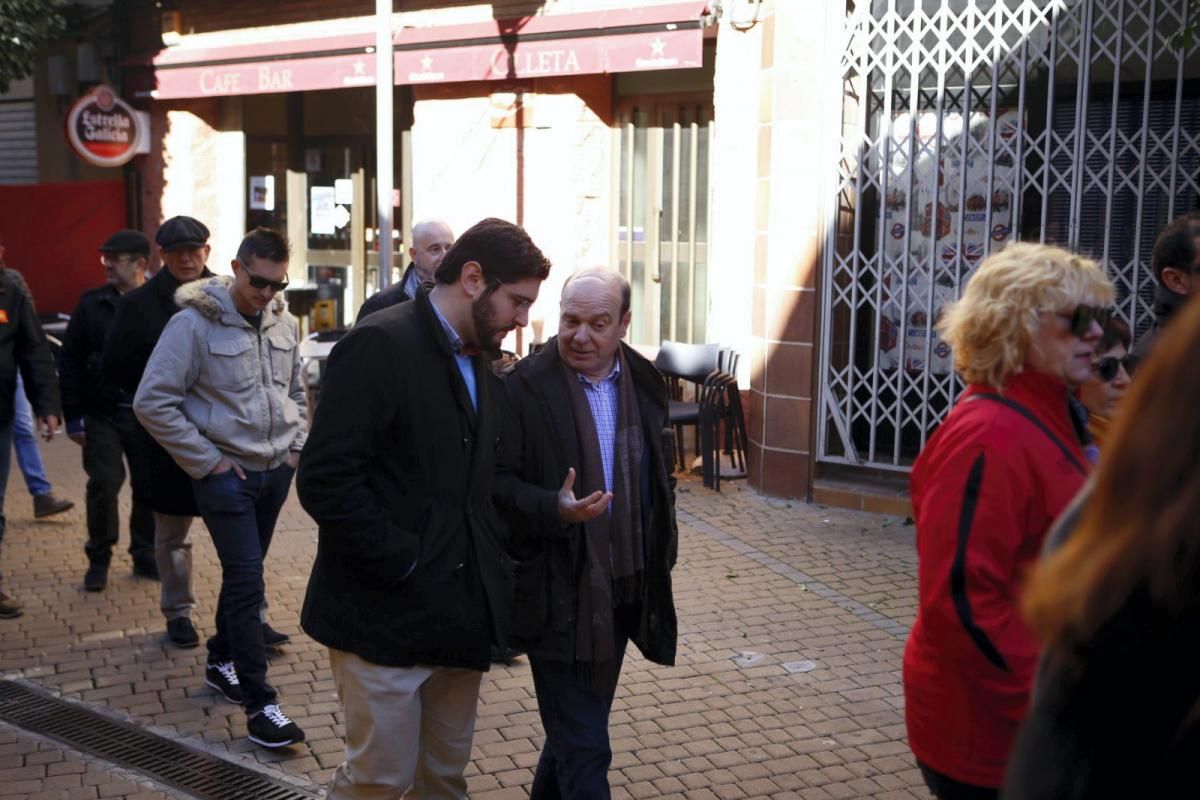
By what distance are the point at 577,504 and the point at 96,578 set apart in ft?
14.8

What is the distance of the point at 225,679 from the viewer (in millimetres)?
5617

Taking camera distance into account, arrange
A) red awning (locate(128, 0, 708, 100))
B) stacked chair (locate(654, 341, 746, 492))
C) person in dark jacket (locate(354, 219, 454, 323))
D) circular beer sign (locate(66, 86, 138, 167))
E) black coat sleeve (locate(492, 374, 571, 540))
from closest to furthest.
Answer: black coat sleeve (locate(492, 374, 571, 540))
person in dark jacket (locate(354, 219, 454, 323))
stacked chair (locate(654, 341, 746, 492))
red awning (locate(128, 0, 708, 100))
circular beer sign (locate(66, 86, 138, 167))

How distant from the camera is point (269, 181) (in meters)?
15.6

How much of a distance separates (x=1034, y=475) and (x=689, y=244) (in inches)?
347

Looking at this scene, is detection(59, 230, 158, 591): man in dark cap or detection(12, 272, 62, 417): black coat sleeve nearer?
detection(12, 272, 62, 417): black coat sleeve

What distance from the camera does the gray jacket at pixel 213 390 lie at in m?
5.25

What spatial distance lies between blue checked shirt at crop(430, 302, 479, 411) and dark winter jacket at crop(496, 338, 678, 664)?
1.07ft

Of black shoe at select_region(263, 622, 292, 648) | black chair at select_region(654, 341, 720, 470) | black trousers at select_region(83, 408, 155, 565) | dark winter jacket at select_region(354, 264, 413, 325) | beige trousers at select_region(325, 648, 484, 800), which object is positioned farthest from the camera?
black chair at select_region(654, 341, 720, 470)

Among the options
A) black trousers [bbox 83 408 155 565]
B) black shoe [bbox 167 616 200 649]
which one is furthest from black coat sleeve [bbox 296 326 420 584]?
black trousers [bbox 83 408 155 565]

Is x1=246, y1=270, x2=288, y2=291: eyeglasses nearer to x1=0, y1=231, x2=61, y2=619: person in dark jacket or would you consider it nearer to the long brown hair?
x1=0, y1=231, x2=61, y2=619: person in dark jacket

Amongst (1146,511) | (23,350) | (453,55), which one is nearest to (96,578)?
(23,350)

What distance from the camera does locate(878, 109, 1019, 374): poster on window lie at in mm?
8523

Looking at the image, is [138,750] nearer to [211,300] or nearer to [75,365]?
[211,300]

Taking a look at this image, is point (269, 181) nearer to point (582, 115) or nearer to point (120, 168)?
point (120, 168)
